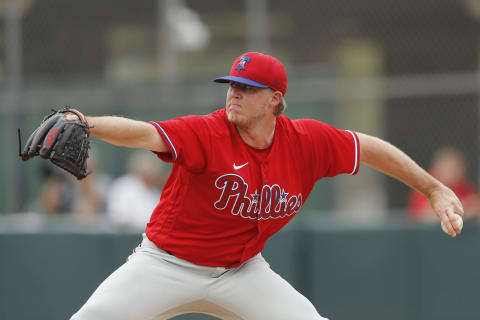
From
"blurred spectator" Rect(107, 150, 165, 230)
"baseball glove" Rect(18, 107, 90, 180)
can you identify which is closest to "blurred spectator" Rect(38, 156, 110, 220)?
"blurred spectator" Rect(107, 150, 165, 230)

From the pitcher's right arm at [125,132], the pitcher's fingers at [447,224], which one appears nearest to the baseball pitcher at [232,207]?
the pitcher's fingers at [447,224]

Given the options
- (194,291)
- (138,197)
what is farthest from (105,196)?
(194,291)

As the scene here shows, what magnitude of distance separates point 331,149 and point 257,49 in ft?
18.1

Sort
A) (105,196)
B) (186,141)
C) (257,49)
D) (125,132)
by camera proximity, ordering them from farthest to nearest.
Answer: (257,49), (105,196), (186,141), (125,132)

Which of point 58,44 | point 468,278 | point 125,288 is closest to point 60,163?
point 125,288

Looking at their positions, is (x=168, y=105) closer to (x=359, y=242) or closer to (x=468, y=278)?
(x=359, y=242)

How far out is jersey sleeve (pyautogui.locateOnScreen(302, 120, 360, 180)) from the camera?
14.8ft

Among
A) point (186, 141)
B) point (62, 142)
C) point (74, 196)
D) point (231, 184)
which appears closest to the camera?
point (62, 142)

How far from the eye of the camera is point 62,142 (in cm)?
349

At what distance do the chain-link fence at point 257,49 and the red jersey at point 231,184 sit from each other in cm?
505

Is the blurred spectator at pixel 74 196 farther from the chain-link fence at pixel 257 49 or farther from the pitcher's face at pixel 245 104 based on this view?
the pitcher's face at pixel 245 104

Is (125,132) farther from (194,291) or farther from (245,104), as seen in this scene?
(194,291)

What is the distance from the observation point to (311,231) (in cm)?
720

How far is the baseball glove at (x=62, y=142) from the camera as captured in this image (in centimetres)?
347
